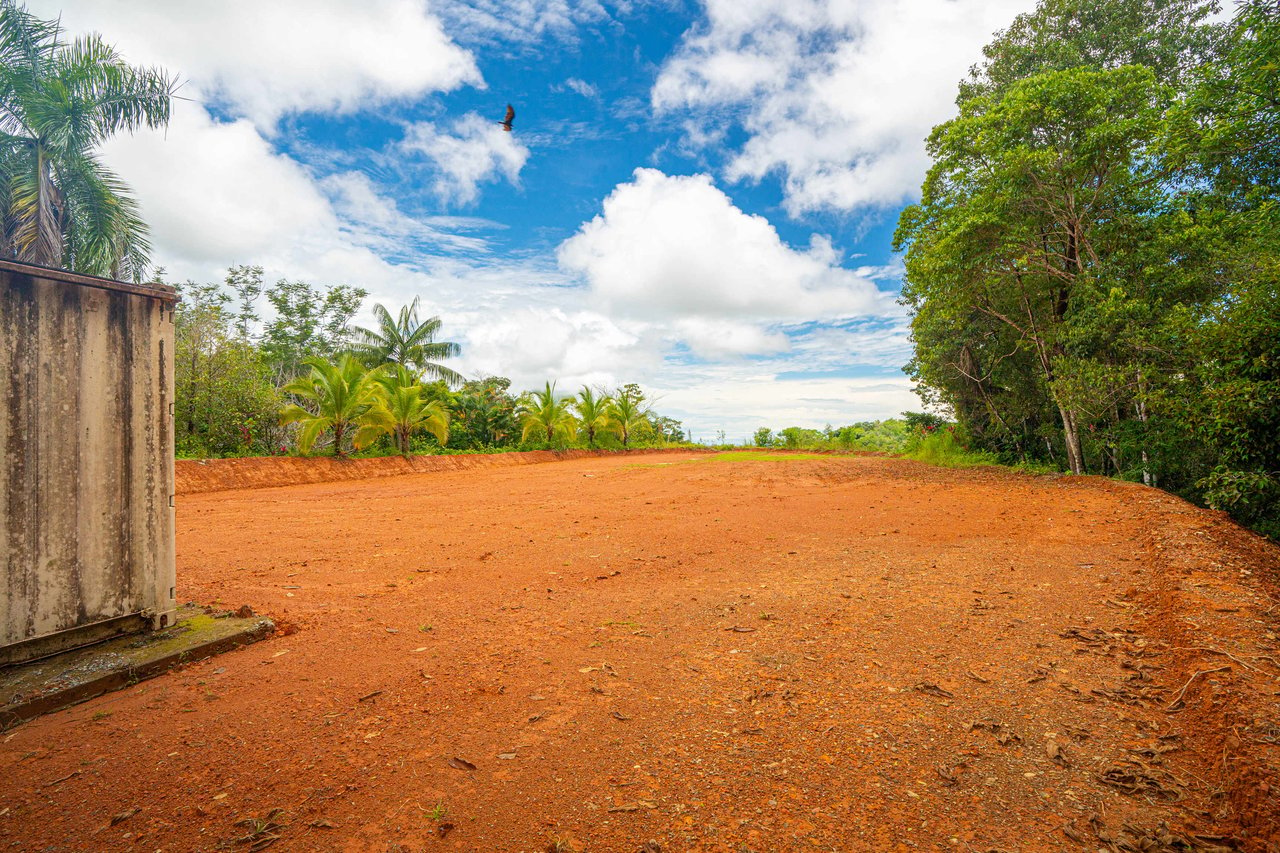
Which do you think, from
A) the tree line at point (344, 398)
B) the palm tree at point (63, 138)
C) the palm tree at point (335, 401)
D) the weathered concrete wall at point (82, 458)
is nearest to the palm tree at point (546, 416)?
the tree line at point (344, 398)

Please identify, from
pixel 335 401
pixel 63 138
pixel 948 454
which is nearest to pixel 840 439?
pixel 948 454

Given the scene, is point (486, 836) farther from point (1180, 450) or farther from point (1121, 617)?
point (1180, 450)

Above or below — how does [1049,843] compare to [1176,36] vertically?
below

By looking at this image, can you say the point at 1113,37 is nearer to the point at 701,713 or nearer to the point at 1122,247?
the point at 1122,247

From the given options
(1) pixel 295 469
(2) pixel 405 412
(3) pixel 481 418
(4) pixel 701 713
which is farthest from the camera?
(3) pixel 481 418

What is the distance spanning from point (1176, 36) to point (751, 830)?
19950mm

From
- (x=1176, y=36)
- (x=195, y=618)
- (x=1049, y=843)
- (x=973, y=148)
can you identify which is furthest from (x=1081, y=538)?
(x=1176, y=36)

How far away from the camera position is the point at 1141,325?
9.55 meters

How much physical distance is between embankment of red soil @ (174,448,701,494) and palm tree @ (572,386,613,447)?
634cm

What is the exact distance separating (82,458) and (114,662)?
1.16m

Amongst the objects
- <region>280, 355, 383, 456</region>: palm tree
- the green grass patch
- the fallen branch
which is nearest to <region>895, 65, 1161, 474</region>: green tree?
the green grass patch

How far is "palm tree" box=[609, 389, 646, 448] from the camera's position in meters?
26.2

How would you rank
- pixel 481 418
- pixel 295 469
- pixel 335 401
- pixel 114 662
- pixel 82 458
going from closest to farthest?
pixel 114 662 < pixel 82 458 < pixel 295 469 < pixel 335 401 < pixel 481 418

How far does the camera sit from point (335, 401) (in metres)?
14.7
